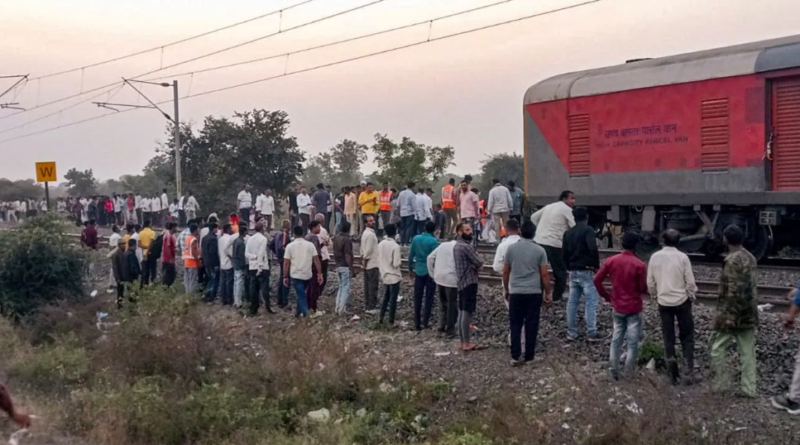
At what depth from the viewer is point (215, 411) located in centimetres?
941

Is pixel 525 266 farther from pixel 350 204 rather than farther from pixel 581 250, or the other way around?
pixel 350 204

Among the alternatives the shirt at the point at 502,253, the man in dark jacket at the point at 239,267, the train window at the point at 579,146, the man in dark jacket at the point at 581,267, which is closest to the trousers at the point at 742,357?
the man in dark jacket at the point at 581,267

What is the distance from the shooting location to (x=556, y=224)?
36.0 feet

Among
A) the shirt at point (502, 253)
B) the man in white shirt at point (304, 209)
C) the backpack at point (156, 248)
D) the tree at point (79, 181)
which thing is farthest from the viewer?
the tree at point (79, 181)

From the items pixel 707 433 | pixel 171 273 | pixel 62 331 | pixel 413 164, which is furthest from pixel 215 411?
pixel 413 164

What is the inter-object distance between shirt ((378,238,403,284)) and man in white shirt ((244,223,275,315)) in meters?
2.68

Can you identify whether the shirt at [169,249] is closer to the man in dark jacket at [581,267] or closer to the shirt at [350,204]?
the shirt at [350,204]

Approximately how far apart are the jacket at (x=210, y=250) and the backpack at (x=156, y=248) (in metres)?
1.56

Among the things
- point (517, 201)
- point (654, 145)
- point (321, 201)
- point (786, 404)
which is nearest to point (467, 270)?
point (786, 404)

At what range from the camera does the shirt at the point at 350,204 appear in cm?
2150

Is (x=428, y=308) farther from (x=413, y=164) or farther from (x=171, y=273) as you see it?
(x=413, y=164)

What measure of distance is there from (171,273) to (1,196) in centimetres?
6283

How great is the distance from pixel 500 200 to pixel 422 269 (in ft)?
20.3

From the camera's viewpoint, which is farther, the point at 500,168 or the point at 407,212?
the point at 500,168
